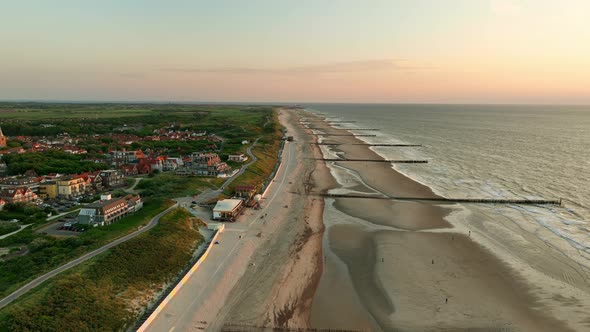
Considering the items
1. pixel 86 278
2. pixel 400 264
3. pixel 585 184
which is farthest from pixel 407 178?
pixel 86 278

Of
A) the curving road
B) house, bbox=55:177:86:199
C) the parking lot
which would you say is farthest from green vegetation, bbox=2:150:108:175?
the parking lot

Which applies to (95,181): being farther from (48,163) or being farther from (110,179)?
(48,163)

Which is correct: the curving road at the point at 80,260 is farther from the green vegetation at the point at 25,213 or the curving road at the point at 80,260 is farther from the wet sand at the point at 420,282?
the wet sand at the point at 420,282

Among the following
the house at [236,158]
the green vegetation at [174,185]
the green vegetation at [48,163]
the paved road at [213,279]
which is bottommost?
the paved road at [213,279]

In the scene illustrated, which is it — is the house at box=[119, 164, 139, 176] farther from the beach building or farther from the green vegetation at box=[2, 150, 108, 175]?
the beach building

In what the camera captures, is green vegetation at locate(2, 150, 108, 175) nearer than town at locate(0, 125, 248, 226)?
No

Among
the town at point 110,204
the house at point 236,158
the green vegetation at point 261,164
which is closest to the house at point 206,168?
the town at point 110,204
